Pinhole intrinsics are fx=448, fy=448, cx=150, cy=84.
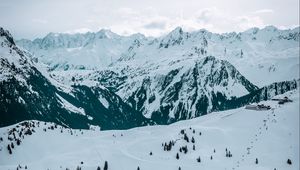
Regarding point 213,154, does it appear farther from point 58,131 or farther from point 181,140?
point 58,131

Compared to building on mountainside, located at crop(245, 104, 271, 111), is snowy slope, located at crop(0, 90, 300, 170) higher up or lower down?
lower down

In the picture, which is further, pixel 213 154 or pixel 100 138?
pixel 100 138

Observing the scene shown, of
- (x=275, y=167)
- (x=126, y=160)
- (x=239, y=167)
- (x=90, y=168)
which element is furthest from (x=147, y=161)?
(x=275, y=167)

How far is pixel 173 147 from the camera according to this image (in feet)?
297

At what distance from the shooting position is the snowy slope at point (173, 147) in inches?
3248

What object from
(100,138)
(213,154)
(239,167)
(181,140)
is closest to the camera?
(239,167)

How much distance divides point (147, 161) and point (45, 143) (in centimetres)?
2527

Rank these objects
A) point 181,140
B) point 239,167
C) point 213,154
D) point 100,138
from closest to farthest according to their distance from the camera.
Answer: point 239,167 → point 213,154 → point 181,140 → point 100,138

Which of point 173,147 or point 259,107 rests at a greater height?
point 259,107

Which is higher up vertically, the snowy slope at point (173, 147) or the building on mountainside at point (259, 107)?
the building on mountainside at point (259, 107)

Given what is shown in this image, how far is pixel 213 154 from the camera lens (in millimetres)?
87000

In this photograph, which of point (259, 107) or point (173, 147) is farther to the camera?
point (259, 107)

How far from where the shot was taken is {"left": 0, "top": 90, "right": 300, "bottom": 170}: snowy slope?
82.5 m

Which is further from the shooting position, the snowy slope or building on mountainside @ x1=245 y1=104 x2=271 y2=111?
building on mountainside @ x1=245 y1=104 x2=271 y2=111
